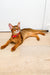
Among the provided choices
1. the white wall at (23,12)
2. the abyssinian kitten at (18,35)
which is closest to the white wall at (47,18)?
the white wall at (23,12)

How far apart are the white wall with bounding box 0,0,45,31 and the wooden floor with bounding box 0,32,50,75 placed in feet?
1.07

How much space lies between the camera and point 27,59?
1.25 metres

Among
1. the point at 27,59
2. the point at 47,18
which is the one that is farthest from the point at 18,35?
the point at 47,18

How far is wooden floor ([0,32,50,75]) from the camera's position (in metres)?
1.11

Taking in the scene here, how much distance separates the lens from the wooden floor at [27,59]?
1109mm

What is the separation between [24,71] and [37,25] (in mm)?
904

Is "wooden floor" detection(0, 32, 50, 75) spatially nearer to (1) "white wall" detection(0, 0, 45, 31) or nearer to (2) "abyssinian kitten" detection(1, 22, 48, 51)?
(2) "abyssinian kitten" detection(1, 22, 48, 51)

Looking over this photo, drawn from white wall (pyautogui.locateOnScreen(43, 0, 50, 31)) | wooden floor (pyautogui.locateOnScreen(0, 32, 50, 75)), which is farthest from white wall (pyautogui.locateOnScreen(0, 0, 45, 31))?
wooden floor (pyautogui.locateOnScreen(0, 32, 50, 75))

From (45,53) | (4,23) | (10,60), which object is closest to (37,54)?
(45,53)

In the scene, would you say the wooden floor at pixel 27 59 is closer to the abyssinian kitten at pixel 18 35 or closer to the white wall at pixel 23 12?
the abyssinian kitten at pixel 18 35

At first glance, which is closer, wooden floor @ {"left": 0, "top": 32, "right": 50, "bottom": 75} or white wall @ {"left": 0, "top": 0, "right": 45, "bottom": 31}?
wooden floor @ {"left": 0, "top": 32, "right": 50, "bottom": 75}

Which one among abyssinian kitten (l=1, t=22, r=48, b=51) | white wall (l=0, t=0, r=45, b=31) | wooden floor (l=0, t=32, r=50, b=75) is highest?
white wall (l=0, t=0, r=45, b=31)

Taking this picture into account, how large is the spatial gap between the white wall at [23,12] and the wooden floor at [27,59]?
0.33 meters

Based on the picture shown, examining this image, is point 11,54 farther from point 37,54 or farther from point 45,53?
point 45,53
